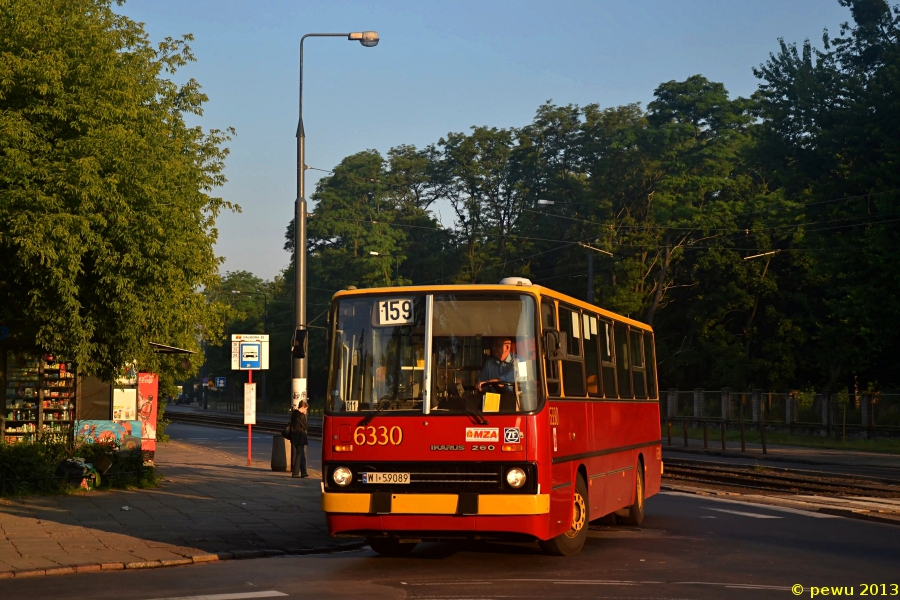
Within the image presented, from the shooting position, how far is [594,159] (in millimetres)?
85250

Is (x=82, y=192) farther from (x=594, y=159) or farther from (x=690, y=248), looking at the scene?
(x=594, y=159)

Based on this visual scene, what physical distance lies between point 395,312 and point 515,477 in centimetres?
209

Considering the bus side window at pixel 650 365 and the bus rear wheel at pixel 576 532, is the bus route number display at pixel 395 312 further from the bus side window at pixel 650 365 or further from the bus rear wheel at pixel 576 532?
the bus side window at pixel 650 365

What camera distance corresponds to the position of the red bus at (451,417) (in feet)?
36.9

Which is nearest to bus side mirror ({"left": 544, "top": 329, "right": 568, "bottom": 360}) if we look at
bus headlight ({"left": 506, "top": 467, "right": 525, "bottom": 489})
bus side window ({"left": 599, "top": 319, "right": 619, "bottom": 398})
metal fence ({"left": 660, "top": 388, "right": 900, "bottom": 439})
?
bus headlight ({"left": 506, "top": 467, "right": 525, "bottom": 489})

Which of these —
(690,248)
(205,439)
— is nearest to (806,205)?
(690,248)

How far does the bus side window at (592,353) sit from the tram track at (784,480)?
28.5ft

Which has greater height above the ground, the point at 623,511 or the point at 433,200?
the point at 433,200

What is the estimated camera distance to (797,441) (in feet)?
146

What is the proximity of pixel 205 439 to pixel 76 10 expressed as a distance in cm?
2993

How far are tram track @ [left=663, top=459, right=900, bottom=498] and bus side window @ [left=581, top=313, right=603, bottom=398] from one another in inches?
342

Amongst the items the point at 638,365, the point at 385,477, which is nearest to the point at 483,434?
the point at 385,477

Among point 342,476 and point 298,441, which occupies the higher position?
point 298,441

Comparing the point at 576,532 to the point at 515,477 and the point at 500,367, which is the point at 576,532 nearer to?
the point at 515,477
